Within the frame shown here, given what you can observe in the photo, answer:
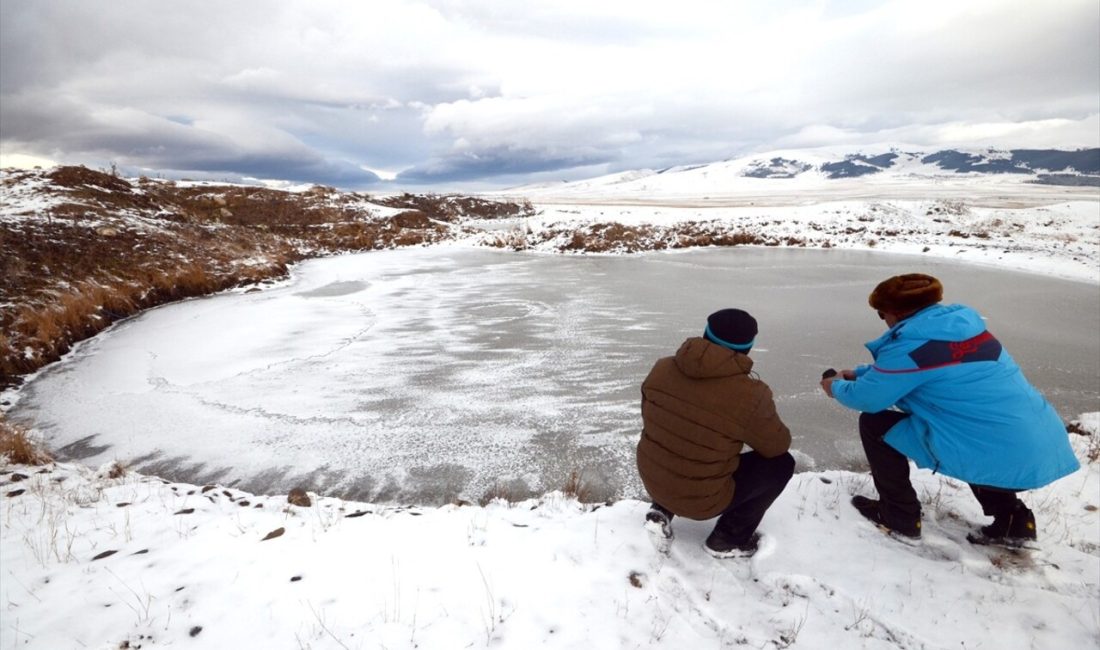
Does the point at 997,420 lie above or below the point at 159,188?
below

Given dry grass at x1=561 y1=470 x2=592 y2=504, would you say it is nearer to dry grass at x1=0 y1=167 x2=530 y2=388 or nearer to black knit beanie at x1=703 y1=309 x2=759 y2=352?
black knit beanie at x1=703 y1=309 x2=759 y2=352

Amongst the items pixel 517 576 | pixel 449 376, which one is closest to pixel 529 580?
pixel 517 576

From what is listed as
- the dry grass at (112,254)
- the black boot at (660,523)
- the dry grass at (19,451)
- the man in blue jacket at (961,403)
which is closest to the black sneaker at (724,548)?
the black boot at (660,523)

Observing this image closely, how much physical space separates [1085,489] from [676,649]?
422cm

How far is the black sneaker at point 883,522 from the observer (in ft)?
11.3

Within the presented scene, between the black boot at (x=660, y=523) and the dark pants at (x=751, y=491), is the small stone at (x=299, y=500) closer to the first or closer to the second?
the black boot at (x=660, y=523)

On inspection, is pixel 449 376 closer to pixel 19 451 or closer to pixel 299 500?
pixel 299 500

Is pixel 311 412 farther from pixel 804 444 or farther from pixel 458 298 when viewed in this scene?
pixel 458 298

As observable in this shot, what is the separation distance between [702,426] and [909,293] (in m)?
1.56

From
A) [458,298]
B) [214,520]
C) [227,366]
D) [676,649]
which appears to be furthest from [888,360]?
[458,298]

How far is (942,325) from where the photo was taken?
288 centimetres

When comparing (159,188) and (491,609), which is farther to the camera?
(159,188)

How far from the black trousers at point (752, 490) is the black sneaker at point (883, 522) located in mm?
974

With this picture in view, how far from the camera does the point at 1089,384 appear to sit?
6.96m
